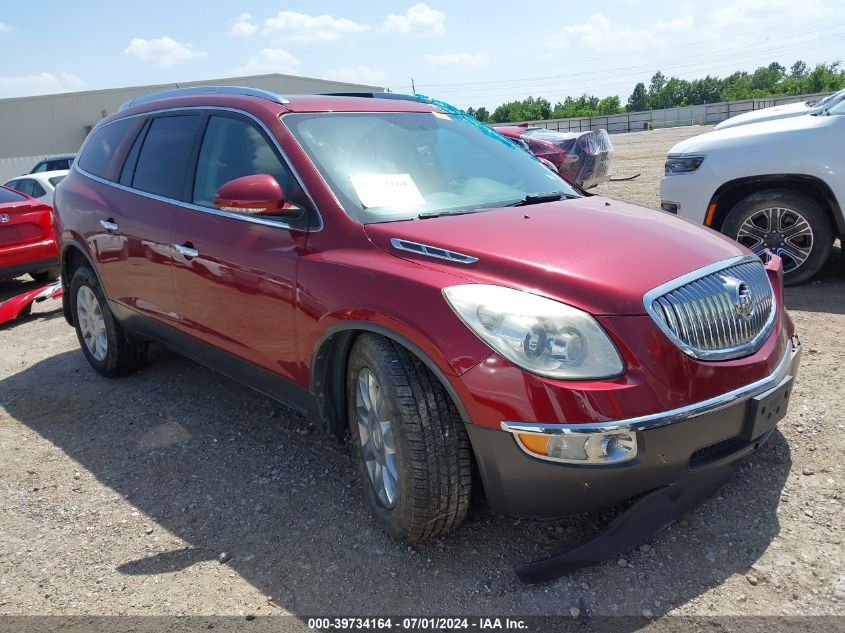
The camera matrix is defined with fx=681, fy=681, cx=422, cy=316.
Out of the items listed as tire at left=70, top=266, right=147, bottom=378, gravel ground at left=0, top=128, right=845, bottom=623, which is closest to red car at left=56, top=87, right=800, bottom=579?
gravel ground at left=0, top=128, right=845, bottom=623

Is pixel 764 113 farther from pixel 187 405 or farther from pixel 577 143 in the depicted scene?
pixel 187 405

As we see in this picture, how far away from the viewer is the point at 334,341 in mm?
2898

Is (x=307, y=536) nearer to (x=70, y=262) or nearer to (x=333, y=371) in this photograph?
(x=333, y=371)

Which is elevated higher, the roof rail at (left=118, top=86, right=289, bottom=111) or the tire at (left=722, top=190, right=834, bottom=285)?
the roof rail at (left=118, top=86, right=289, bottom=111)

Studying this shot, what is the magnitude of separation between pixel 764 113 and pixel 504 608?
6260 millimetres

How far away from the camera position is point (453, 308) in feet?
7.70

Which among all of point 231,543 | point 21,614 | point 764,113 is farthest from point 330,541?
point 764,113

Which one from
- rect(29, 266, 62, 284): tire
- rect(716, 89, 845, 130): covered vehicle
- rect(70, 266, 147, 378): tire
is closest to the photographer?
rect(70, 266, 147, 378): tire

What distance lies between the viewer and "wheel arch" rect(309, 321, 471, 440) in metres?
2.76

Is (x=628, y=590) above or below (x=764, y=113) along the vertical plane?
below

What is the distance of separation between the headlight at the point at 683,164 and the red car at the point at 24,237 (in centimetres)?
697

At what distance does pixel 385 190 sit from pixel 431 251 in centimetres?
61

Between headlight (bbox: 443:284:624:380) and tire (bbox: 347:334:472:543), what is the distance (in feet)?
1.15

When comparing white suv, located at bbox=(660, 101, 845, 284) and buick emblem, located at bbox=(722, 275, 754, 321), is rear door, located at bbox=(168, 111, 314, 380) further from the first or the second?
white suv, located at bbox=(660, 101, 845, 284)
